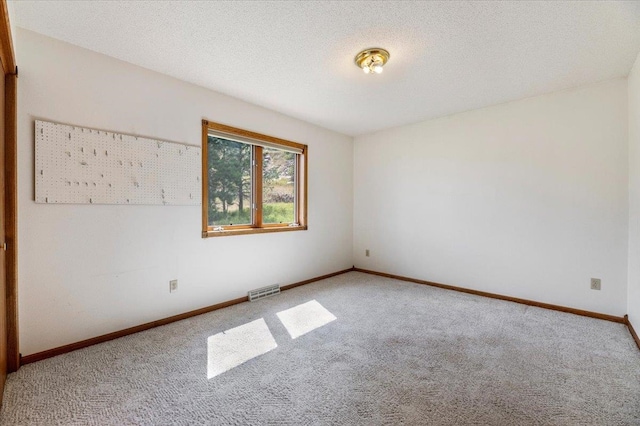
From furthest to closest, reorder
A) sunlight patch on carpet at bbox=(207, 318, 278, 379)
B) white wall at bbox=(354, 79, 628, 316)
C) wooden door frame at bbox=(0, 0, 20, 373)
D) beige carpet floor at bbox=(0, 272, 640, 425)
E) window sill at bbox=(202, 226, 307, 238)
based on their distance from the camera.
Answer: window sill at bbox=(202, 226, 307, 238)
white wall at bbox=(354, 79, 628, 316)
sunlight patch on carpet at bbox=(207, 318, 278, 379)
wooden door frame at bbox=(0, 0, 20, 373)
beige carpet floor at bbox=(0, 272, 640, 425)

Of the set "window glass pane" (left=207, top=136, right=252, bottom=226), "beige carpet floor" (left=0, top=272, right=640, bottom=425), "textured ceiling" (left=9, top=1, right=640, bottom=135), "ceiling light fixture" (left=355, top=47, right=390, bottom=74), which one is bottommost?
"beige carpet floor" (left=0, top=272, right=640, bottom=425)

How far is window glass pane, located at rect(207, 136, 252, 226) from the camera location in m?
3.10

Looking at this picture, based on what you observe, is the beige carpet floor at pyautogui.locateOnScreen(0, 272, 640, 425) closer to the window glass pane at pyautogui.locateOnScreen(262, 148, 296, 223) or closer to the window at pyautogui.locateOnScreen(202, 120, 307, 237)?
the window at pyautogui.locateOnScreen(202, 120, 307, 237)

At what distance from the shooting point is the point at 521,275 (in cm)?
323

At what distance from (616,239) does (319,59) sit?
3.30 meters

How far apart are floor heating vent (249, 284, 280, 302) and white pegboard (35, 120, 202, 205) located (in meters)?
1.26

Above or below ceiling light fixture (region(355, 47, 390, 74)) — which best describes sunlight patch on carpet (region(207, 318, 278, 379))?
below

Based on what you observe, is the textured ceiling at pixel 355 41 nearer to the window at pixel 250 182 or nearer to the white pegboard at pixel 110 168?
the window at pixel 250 182

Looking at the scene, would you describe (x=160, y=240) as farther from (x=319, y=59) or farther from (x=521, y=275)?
(x=521, y=275)

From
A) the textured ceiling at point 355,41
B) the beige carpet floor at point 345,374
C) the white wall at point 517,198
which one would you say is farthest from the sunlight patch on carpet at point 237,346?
the white wall at point 517,198

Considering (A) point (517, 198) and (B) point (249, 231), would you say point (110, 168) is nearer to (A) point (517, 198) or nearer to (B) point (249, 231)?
(B) point (249, 231)

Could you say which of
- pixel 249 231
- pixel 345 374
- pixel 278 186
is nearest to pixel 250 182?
pixel 278 186

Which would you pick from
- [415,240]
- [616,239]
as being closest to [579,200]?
[616,239]

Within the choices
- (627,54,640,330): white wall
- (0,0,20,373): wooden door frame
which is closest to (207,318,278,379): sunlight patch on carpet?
(0,0,20,373): wooden door frame
